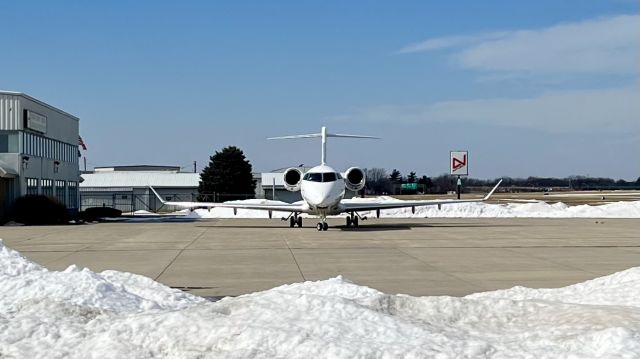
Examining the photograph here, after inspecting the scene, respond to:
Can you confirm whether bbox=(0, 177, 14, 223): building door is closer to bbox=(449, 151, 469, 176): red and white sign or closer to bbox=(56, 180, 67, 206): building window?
bbox=(56, 180, 67, 206): building window

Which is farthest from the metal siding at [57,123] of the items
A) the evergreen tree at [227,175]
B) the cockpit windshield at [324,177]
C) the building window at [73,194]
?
the evergreen tree at [227,175]

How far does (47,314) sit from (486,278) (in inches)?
343

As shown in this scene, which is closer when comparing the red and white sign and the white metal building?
the red and white sign

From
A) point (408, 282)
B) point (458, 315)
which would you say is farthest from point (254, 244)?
point (458, 315)

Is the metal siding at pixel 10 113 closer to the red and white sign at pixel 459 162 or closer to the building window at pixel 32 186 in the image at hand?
the building window at pixel 32 186

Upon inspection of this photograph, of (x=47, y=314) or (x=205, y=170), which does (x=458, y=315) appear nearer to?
(x=47, y=314)

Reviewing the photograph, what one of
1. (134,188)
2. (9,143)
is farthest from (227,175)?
(9,143)

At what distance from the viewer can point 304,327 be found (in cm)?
653

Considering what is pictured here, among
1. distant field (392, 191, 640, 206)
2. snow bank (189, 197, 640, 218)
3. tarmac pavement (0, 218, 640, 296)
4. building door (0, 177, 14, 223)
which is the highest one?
building door (0, 177, 14, 223)

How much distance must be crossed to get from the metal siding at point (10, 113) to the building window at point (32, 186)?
323cm

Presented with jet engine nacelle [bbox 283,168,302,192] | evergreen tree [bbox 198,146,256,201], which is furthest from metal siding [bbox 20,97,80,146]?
evergreen tree [bbox 198,146,256,201]

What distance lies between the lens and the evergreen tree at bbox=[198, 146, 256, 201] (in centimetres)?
7981

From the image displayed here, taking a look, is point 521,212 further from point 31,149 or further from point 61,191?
point 31,149

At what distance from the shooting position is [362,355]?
19.4ft
